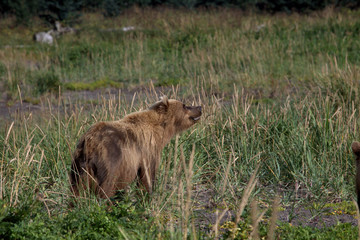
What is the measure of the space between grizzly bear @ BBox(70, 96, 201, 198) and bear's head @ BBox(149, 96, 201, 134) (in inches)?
10.6

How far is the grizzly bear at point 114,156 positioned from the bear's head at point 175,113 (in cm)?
27

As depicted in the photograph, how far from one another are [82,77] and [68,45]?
12.0 ft

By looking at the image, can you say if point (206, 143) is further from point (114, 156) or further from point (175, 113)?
point (114, 156)

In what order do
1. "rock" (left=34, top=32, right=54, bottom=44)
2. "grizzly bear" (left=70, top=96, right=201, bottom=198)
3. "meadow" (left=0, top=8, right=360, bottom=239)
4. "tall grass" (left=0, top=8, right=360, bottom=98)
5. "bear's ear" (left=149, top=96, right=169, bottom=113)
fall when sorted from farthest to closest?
"rock" (left=34, top=32, right=54, bottom=44), "tall grass" (left=0, top=8, right=360, bottom=98), "bear's ear" (left=149, top=96, right=169, bottom=113), "grizzly bear" (left=70, top=96, right=201, bottom=198), "meadow" (left=0, top=8, right=360, bottom=239)

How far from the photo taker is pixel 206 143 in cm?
626

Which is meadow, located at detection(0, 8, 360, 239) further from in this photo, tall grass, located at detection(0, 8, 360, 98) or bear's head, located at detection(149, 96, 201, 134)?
bear's head, located at detection(149, 96, 201, 134)

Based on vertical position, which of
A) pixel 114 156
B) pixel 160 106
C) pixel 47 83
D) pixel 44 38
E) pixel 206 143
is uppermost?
pixel 160 106

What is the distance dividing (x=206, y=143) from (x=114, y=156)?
225cm

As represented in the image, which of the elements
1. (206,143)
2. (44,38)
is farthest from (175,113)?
(44,38)

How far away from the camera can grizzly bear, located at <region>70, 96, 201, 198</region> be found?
13.8 feet

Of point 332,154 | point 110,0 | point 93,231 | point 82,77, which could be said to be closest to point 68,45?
point 82,77

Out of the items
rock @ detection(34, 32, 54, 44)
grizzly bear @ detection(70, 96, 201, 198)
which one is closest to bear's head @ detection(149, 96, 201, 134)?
grizzly bear @ detection(70, 96, 201, 198)

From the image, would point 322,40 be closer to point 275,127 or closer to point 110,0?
point 275,127

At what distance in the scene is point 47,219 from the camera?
3.93m
